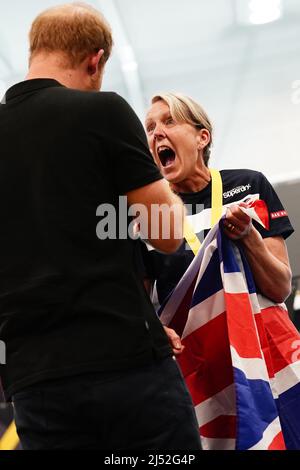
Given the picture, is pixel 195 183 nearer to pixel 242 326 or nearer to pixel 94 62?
pixel 242 326

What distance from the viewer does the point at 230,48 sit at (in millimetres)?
9023

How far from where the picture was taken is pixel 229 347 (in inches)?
77.3

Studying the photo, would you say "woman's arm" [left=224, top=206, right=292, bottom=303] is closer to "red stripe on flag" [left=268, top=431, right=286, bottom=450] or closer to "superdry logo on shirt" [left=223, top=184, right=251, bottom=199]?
"superdry logo on shirt" [left=223, top=184, right=251, bottom=199]

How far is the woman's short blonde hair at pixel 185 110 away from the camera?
2.51 metres

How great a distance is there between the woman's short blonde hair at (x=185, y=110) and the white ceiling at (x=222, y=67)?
5.93 metres

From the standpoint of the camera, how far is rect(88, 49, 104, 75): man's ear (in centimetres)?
164

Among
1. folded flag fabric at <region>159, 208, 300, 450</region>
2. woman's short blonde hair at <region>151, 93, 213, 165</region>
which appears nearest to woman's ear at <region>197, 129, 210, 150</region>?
woman's short blonde hair at <region>151, 93, 213, 165</region>

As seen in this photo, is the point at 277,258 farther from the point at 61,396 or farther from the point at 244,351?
the point at 61,396

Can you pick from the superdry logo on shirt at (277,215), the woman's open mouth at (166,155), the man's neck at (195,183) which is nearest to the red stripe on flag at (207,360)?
the superdry logo on shirt at (277,215)

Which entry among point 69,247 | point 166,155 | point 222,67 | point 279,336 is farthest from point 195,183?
point 222,67

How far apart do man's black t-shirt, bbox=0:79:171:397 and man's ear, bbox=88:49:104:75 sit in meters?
0.11

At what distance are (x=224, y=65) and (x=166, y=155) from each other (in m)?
6.86

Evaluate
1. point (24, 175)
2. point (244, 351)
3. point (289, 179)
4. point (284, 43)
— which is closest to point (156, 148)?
point (244, 351)
